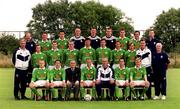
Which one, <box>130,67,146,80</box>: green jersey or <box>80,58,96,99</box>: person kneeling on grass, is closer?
<box>80,58,96,99</box>: person kneeling on grass

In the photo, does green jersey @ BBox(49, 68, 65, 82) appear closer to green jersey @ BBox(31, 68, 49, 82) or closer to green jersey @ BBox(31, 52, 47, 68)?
green jersey @ BBox(31, 68, 49, 82)

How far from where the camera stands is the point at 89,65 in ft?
46.7

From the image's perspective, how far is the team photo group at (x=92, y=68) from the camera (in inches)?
556

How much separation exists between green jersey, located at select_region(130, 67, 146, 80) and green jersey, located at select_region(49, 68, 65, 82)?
1720 millimetres

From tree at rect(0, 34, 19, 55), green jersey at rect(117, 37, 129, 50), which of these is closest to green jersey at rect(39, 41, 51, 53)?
green jersey at rect(117, 37, 129, 50)

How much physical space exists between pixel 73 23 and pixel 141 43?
5068cm

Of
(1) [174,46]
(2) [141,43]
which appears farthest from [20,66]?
(1) [174,46]

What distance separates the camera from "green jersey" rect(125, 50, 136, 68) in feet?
47.7

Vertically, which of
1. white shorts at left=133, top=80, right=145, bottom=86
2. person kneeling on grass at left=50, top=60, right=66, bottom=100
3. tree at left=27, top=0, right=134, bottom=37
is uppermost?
tree at left=27, top=0, right=134, bottom=37

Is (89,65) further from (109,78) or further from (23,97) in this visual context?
(23,97)

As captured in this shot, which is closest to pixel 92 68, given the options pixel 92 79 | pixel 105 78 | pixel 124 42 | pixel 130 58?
pixel 92 79

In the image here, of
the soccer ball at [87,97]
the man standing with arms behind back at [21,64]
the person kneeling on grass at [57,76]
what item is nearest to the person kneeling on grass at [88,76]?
the soccer ball at [87,97]

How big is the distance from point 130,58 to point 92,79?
3.83ft

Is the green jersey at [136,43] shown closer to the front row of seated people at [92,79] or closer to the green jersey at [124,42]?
the green jersey at [124,42]
